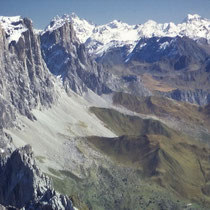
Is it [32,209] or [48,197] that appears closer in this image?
[32,209]

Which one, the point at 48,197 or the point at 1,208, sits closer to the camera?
the point at 1,208

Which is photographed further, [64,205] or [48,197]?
[48,197]
